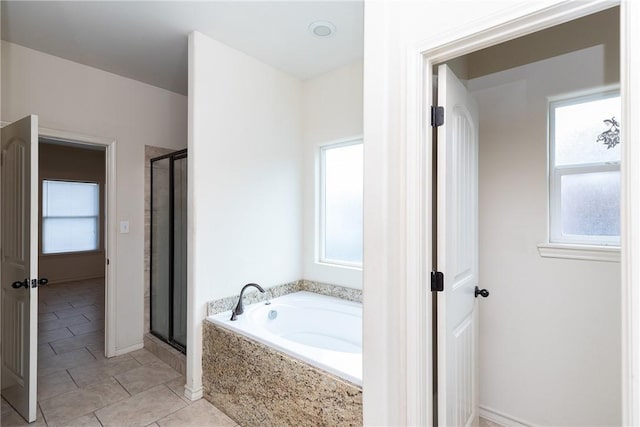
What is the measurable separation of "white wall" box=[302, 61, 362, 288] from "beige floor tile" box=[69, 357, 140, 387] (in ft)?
5.80

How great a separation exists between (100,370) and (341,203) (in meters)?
2.57

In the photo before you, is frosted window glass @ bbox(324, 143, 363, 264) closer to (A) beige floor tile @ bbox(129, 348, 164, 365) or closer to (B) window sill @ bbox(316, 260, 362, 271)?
(B) window sill @ bbox(316, 260, 362, 271)

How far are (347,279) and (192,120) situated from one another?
1.85 meters

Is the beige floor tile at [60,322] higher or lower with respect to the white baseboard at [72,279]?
lower

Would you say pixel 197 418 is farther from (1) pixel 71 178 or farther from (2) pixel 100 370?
(1) pixel 71 178

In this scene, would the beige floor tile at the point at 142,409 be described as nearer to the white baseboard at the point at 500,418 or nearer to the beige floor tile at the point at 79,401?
A: the beige floor tile at the point at 79,401

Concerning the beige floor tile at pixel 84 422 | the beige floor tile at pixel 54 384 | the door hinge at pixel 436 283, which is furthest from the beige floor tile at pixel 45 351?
the door hinge at pixel 436 283

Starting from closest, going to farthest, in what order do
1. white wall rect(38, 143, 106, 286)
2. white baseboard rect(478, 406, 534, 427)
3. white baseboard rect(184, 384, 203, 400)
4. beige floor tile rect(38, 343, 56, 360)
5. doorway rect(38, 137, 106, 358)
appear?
white baseboard rect(478, 406, 534, 427) → white baseboard rect(184, 384, 203, 400) → beige floor tile rect(38, 343, 56, 360) → doorway rect(38, 137, 106, 358) → white wall rect(38, 143, 106, 286)

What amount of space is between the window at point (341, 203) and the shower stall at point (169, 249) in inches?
51.6

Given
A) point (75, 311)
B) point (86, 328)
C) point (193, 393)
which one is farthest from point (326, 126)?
point (75, 311)

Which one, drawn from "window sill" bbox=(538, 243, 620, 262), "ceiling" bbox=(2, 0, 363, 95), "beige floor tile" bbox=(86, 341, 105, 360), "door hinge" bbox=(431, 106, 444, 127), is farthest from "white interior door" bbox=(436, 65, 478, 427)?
"beige floor tile" bbox=(86, 341, 105, 360)

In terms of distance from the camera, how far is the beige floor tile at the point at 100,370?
101 inches

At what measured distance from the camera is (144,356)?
3.01 metres

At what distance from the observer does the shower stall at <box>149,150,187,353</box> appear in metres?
2.94
